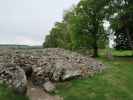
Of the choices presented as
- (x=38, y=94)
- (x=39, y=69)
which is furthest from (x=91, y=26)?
(x=38, y=94)

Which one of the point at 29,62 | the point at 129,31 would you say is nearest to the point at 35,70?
the point at 29,62

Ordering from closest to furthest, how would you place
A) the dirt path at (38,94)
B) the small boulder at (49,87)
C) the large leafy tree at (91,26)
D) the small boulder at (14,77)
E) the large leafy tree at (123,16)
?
the small boulder at (14,77)
the dirt path at (38,94)
the small boulder at (49,87)
the large leafy tree at (123,16)
the large leafy tree at (91,26)

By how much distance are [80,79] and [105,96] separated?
8.37 ft

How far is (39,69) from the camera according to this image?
1645cm

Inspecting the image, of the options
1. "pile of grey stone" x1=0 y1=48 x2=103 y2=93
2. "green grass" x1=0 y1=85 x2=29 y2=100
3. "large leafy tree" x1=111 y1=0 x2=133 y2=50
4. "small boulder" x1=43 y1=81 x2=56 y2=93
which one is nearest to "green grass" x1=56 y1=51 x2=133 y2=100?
"small boulder" x1=43 y1=81 x2=56 y2=93

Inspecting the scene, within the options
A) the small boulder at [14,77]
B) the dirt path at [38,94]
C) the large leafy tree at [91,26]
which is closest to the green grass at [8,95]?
the small boulder at [14,77]

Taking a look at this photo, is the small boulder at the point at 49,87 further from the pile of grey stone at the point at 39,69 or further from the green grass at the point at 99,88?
the green grass at the point at 99,88

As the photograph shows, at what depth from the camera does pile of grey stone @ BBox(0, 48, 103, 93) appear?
14.5 meters

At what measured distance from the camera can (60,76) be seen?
53.9 ft

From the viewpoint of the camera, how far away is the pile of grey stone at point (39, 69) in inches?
573

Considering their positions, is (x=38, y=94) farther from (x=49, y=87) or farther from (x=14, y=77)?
(x=14, y=77)

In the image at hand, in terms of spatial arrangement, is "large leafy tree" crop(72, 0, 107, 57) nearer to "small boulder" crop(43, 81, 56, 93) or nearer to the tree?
the tree

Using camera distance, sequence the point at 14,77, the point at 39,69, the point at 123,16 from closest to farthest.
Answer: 1. the point at 14,77
2. the point at 39,69
3. the point at 123,16

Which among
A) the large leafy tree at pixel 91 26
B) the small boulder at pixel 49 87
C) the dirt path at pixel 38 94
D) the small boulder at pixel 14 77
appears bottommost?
the dirt path at pixel 38 94
